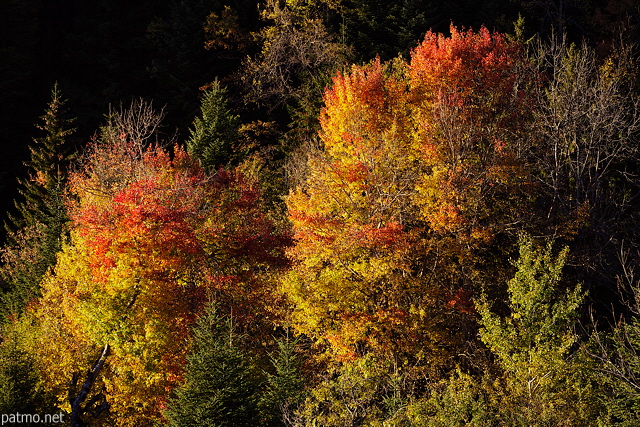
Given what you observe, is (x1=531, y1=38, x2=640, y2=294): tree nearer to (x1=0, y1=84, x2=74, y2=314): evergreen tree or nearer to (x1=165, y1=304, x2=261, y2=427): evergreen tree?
(x1=165, y1=304, x2=261, y2=427): evergreen tree

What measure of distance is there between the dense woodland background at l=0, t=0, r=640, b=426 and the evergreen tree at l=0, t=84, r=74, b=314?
9.3 inches

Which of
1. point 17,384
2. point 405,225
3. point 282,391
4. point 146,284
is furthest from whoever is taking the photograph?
point 405,225

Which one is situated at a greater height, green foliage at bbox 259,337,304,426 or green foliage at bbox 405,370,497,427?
green foliage at bbox 259,337,304,426

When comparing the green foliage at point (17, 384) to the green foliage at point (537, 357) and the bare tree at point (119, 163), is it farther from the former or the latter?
the green foliage at point (537, 357)

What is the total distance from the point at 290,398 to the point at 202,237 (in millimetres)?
9722

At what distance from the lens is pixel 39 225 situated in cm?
4012

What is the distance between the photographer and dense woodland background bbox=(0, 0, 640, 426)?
20.6m

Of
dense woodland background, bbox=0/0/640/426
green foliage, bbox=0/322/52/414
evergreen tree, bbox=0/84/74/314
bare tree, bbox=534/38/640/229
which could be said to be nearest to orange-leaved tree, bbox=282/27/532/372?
dense woodland background, bbox=0/0/640/426

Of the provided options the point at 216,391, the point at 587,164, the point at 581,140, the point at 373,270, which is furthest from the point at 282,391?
the point at 587,164

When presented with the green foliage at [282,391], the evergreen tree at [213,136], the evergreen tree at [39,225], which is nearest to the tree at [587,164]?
the green foliage at [282,391]

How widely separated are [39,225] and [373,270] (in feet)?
73.4

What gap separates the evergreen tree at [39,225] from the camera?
3809 centimetres

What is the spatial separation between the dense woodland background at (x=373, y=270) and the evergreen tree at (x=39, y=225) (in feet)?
0.77

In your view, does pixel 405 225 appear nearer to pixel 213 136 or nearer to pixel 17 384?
pixel 213 136
